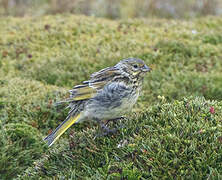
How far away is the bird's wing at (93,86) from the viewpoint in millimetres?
5328

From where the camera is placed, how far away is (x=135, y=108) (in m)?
7.51

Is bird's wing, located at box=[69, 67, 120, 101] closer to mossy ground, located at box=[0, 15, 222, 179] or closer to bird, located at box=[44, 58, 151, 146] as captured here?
bird, located at box=[44, 58, 151, 146]

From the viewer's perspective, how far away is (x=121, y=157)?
4.41 m

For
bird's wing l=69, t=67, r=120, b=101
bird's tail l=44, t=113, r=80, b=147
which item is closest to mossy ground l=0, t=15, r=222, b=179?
bird's tail l=44, t=113, r=80, b=147

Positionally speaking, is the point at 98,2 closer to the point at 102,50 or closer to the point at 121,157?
the point at 102,50

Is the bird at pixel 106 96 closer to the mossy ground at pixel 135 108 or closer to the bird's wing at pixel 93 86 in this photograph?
the bird's wing at pixel 93 86

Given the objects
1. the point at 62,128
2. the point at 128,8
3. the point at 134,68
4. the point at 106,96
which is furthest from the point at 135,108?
the point at 128,8

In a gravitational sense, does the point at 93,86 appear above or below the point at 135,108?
above

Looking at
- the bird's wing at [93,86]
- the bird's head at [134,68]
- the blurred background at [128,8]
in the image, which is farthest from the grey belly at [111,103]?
the blurred background at [128,8]

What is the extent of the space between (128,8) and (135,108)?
21.5 ft

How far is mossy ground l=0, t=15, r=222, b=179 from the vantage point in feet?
13.8

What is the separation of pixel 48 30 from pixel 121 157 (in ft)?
22.3

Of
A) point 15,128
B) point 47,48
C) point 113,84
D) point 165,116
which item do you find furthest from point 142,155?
point 47,48

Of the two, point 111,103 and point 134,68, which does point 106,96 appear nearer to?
point 111,103
